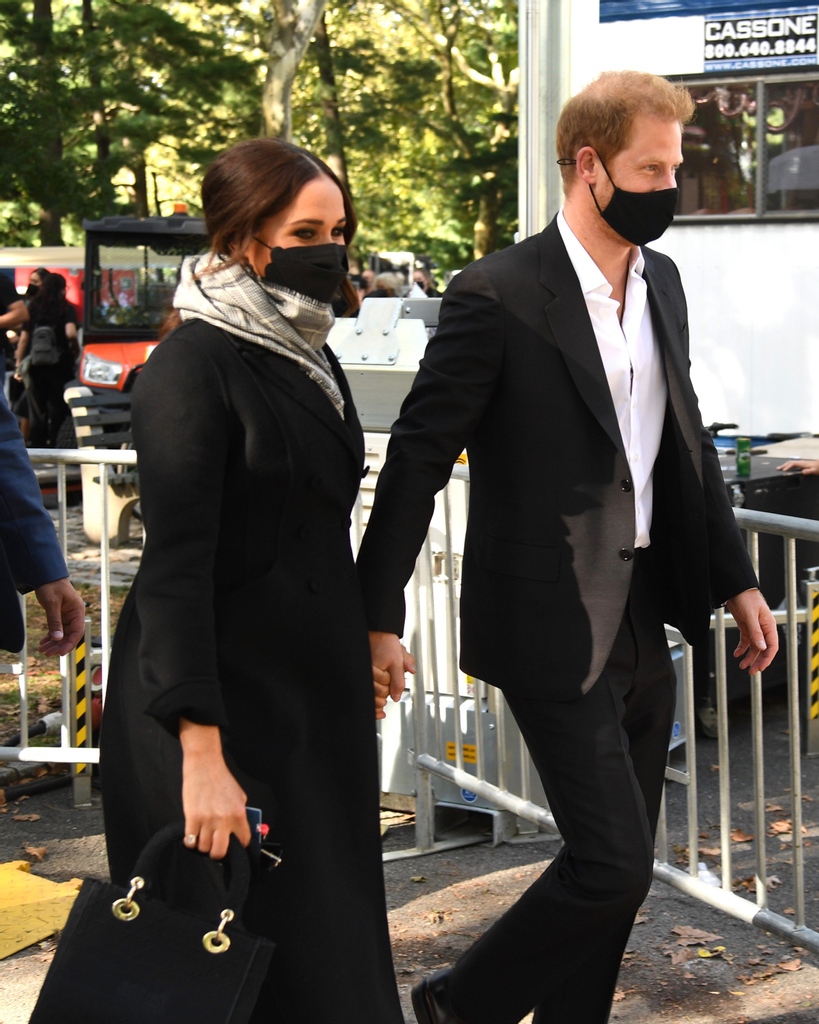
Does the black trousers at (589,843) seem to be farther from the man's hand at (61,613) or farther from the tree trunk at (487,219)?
the tree trunk at (487,219)

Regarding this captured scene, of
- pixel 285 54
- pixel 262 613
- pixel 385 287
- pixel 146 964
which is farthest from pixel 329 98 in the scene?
pixel 146 964

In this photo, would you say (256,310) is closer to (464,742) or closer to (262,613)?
(262,613)

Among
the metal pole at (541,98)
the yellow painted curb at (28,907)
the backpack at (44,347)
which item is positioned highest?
the metal pole at (541,98)

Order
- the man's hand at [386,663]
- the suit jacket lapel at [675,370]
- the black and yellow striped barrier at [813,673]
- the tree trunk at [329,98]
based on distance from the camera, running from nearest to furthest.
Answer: the man's hand at [386,663]
the suit jacket lapel at [675,370]
the black and yellow striped barrier at [813,673]
the tree trunk at [329,98]

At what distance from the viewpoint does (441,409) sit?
9.21ft

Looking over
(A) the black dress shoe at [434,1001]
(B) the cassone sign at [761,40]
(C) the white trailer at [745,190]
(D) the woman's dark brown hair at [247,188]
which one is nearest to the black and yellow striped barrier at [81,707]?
(A) the black dress shoe at [434,1001]

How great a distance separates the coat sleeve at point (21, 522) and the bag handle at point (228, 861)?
1066 millimetres

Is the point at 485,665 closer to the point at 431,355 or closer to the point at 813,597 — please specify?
the point at 431,355

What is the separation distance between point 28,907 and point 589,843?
6.96 ft

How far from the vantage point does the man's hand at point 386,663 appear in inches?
103

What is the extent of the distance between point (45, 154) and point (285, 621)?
73.1 feet

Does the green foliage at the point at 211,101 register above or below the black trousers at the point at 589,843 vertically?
above

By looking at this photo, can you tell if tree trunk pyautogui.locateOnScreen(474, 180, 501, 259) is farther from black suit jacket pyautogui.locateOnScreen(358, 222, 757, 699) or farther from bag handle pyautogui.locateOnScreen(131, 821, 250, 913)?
bag handle pyautogui.locateOnScreen(131, 821, 250, 913)

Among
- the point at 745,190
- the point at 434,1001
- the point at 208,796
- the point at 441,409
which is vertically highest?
the point at 745,190
